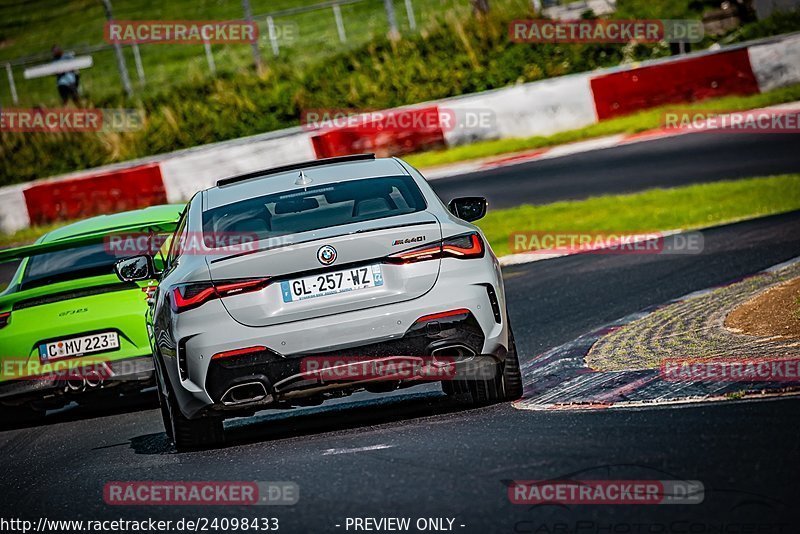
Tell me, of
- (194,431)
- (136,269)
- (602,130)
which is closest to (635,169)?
(602,130)

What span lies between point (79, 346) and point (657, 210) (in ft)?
27.5

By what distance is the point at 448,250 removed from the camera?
7.22m

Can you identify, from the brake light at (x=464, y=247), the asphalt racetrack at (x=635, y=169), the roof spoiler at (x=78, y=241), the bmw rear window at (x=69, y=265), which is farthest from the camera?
the asphalt racetrack at (x=635, y=169)

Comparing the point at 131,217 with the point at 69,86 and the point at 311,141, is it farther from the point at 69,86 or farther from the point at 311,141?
A: the point at 69,86

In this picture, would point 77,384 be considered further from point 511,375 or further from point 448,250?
point 448,250

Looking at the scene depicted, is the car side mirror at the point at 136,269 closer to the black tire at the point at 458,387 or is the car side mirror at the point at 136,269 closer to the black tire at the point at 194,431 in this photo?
the black tire at the point at 194,431

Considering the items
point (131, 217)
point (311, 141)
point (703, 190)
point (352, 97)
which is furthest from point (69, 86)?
point (131, 217)

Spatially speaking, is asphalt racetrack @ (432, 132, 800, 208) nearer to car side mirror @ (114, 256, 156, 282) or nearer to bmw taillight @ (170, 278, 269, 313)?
car side mirror @ (114, 256, 156, 282)

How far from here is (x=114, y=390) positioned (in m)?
9.77

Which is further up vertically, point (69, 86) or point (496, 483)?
point (69, 86)

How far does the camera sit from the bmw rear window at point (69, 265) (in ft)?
34.2

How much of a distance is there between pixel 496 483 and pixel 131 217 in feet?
A: 20.8

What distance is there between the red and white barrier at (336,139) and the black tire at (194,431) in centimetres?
1632

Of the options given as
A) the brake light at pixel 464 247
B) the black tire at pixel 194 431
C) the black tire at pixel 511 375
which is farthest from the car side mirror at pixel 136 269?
the black tire at pixel 511 375
